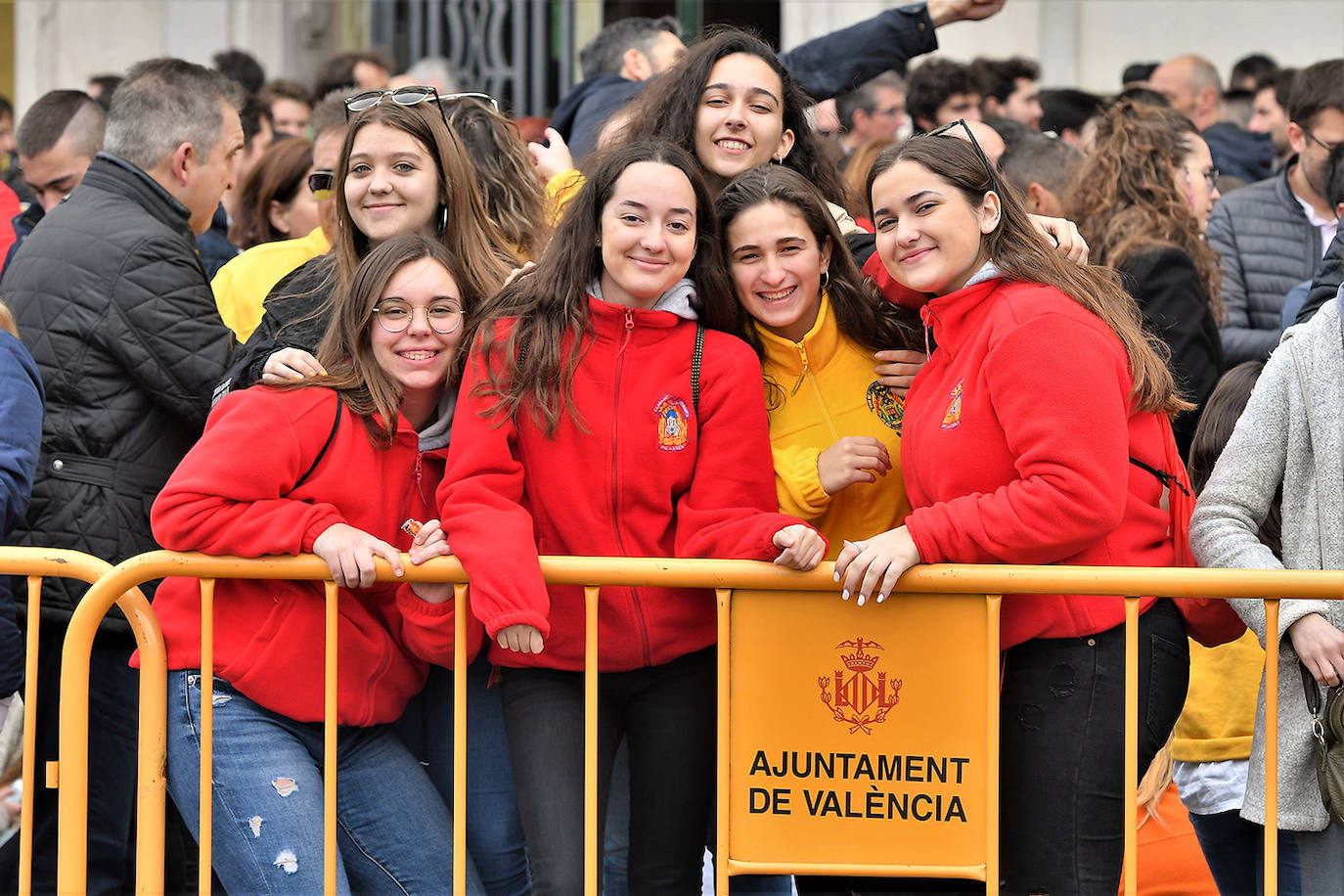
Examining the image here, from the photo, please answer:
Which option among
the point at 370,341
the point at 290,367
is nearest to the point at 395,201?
the point at 370,341

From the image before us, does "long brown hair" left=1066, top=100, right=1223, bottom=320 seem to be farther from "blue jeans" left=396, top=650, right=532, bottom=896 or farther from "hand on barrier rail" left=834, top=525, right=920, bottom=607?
"blue jeans" left=396, top=650, right=532, bottom=896

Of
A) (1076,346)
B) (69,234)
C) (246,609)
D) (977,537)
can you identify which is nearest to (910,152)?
(1076,346)

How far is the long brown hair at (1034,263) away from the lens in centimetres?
333

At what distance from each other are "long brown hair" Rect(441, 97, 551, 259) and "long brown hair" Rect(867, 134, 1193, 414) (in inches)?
48.0

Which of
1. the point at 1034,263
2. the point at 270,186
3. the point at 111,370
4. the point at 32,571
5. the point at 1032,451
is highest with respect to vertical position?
the point at 270,186

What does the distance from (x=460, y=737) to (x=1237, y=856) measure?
1.90m

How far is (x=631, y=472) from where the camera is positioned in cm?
337

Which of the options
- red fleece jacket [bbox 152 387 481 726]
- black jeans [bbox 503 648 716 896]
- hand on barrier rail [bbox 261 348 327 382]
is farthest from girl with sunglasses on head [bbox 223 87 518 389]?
black jeans [bbox 503 648 716 896]

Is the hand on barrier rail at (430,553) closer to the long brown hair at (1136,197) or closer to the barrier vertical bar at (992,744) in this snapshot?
the barrier vertical bar at (992,744)

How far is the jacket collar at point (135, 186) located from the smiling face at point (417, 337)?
1207 millimetres

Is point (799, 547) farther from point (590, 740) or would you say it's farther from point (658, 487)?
point (590, 740)

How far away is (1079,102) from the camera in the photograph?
26.3 feet

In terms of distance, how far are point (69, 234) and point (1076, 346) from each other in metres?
2.77

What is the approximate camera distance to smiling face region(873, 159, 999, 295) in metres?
3.42
